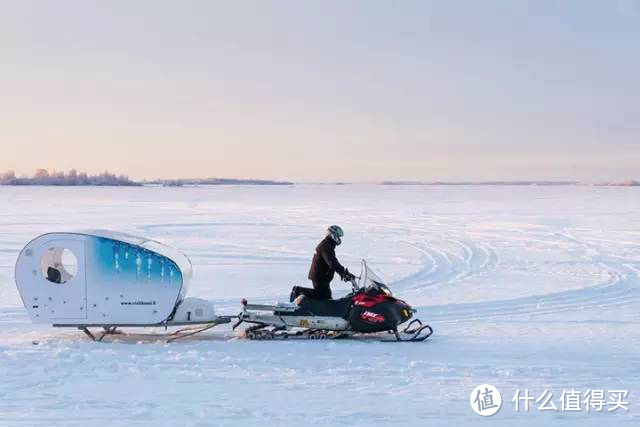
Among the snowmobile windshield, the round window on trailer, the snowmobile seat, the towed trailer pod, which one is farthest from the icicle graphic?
the snowmobile windshield

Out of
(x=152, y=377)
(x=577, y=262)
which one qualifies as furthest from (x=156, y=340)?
(x=577, y=262)

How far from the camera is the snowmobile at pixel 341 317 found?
9055 millimetres

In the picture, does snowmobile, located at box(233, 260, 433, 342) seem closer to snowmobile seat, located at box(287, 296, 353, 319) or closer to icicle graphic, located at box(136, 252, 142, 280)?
snowmobile seat, located at box(287, 296, 353, 319)

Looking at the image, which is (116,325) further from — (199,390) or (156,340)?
(199,390)

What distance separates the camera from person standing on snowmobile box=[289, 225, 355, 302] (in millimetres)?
9102

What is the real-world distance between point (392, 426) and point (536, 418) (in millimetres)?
1170

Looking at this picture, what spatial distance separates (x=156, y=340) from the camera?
9.18 metres

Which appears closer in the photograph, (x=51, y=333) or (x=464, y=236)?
(x=51, y=333)

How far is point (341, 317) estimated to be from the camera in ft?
30.0

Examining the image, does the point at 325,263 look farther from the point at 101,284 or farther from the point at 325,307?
the point at 101,284

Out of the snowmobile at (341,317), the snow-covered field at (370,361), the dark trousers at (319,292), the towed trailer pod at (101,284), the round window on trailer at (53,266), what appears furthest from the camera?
the dark trousers at (319,292)

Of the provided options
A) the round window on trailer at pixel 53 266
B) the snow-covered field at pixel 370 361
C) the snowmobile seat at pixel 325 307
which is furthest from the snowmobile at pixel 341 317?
the round window on trailer at pixel 53 266

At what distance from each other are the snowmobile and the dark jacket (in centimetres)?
27

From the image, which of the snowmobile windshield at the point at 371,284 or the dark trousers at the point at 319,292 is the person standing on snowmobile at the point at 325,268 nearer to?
the dark trousers at the point at 319,292
